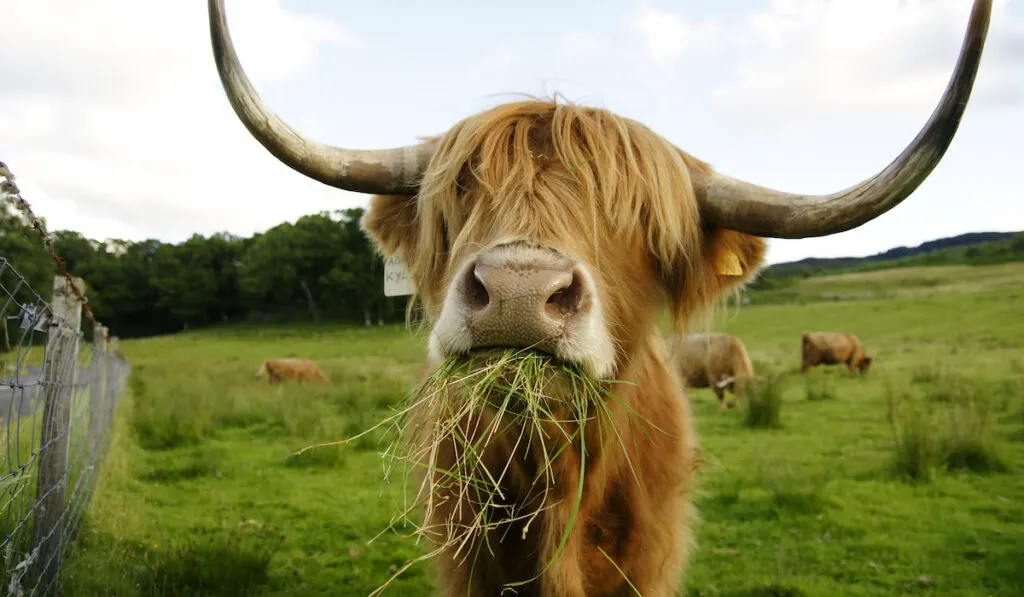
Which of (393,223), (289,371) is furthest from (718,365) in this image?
(393,223)

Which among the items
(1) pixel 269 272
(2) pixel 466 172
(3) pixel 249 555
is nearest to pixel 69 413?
(3) pixel 249 555

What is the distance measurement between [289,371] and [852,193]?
15.5 metres

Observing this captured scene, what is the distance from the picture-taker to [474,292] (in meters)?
1.89

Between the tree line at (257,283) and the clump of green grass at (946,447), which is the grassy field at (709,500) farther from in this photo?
the tree line at (257,283)

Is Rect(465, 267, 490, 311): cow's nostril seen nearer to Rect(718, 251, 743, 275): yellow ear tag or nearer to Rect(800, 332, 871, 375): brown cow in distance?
Rect(718, 251, 743, 275): yellow ear tag

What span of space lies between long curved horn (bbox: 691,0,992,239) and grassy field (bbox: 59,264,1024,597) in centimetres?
63

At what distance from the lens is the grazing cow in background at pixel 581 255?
74.4 inches

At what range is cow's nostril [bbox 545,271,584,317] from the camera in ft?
6.07

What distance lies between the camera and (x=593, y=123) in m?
2.54

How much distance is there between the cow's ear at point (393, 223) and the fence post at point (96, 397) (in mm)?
3708

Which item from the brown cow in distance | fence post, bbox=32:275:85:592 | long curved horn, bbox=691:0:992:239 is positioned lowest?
the brown cow in distance

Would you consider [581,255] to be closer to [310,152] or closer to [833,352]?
[310,152]

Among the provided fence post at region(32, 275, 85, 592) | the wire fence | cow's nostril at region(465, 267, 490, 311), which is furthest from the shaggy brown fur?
fence post at region(32, 275, 85, 592)

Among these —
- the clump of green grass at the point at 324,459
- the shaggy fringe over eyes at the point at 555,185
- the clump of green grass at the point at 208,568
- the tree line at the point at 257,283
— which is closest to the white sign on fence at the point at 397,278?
the shaggy fringe over eyes at the point at 555,185
